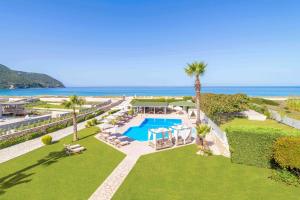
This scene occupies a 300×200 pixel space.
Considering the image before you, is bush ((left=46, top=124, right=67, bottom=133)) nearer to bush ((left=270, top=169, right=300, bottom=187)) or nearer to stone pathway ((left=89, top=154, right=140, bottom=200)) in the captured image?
stone pathway ((left=89, top=154, right=140, bottom=200))

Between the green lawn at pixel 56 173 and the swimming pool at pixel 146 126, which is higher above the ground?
the green lawn at pixel 56 173

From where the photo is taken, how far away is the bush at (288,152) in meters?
9.84

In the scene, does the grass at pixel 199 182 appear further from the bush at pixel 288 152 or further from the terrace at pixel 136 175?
the bush at pixel 288 152

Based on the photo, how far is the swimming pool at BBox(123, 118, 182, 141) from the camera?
73.3 ft

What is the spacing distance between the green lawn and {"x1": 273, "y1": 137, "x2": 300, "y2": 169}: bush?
1028 cm

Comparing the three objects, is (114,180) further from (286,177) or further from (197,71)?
(197,71)

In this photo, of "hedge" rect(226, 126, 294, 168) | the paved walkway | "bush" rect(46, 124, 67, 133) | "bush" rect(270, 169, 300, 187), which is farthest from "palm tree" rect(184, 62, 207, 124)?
"bush" rect(46, 124, 67, 133)

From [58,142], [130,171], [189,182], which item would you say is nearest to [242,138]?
[189,182]

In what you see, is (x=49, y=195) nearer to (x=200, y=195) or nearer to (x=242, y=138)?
(x=200, y=195)

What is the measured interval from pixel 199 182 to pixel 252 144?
4.64m

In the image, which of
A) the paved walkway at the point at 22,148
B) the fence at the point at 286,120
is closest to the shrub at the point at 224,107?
the fence at the point at 286,120

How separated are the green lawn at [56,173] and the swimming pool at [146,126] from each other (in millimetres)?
5707

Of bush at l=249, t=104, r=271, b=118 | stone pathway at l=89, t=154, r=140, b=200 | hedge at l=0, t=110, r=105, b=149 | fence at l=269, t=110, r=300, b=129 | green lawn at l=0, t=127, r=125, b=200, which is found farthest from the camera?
bush at l=249, t=104, r=271, b=118

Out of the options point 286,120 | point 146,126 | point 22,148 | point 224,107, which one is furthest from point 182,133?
point 286,120
